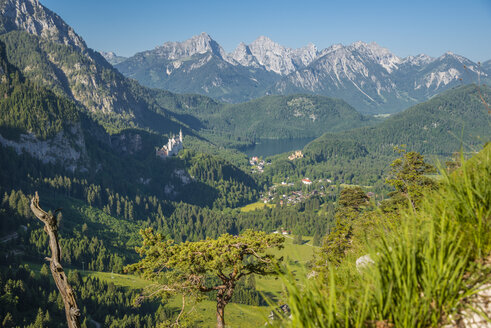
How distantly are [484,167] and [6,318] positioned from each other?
57.6 m

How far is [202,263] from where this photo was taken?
1273 centimetres

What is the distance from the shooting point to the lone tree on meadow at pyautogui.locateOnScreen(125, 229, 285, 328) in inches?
504

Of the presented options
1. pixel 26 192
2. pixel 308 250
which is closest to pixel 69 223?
pixel 26 192

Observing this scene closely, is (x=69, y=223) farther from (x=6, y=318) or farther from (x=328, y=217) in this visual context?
(x=328, y=217)

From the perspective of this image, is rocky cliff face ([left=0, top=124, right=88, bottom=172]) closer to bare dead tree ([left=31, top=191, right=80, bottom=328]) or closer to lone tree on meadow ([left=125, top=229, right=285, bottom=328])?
lone tree on meadow ([left=125, top=229, right=285, bottom=328])

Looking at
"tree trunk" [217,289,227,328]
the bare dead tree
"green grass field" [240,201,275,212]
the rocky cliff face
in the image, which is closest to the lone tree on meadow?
"tree trunk" [217,289,227,328]

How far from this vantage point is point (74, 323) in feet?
24.5

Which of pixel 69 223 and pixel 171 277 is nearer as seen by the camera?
pixel 171 277

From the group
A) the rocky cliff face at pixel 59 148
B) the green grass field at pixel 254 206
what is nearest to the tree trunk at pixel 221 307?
the rocky cliff face at pixel 59 148

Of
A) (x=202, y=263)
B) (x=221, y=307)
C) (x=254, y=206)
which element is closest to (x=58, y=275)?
(x=202, y=263)

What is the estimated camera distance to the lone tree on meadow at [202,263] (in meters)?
12.8

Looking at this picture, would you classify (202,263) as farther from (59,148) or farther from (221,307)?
(59,148)

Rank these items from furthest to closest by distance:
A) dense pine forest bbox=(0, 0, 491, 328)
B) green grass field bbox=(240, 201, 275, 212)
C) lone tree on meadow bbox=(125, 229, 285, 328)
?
green grass field bbox=(240, 201, 275, 212) → lone tree on meadow bbox=(125, 229, 285, 328) → dense pine forest bbox=(0, 0, 491, 328)

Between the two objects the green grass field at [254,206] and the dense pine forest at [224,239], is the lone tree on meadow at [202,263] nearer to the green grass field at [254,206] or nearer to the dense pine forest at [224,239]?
the dense pine forest at [224,239]
